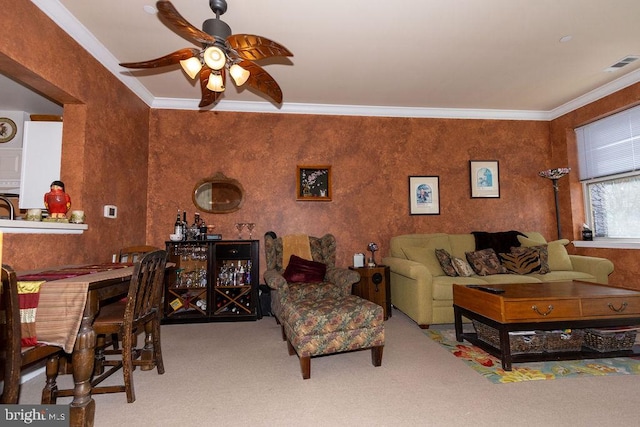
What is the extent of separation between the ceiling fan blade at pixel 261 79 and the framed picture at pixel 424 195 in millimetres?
2671

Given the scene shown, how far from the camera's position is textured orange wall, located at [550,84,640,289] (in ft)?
13.0

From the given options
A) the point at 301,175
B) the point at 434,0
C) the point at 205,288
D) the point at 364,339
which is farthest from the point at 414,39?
the point at 205,288

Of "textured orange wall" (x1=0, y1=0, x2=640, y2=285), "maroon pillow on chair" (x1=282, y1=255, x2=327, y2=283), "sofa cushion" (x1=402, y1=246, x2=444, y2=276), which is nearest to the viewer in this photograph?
"maroon pillow on chair" (x1=282, y1=255, x2=327, y2=283)

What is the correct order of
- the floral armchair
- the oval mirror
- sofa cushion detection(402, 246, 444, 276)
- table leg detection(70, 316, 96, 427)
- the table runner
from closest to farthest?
1. the table runner
2. table leg detection(70, 316, 96, 427)
3. the floral armchair
4. sofa cushion detection(402, 246, 444, 276)
5. the oval mirror

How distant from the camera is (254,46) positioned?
226 centimetres

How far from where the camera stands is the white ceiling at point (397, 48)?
2.71 meters

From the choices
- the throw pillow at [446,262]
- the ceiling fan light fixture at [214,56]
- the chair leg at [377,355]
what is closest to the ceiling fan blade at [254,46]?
the ceiling fan light fixture at [214,56]

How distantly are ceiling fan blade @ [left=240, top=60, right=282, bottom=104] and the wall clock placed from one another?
4.21 metres

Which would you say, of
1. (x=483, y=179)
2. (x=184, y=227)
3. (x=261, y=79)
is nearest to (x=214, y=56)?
(x=261, y=79)

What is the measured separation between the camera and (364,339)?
252 centimetres

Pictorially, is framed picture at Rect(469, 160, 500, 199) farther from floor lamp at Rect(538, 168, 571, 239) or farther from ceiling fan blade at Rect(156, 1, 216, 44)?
ceiling fan blade at Rect(156, 1, 216, 44)

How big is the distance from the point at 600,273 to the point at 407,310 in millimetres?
2239

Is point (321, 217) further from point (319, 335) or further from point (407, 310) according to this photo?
point (319, 335)

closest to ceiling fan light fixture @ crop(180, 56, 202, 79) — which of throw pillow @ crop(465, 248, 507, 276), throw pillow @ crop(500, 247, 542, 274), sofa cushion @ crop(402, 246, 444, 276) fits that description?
sofa cushion @ crop(402, 246, 444, 276)
